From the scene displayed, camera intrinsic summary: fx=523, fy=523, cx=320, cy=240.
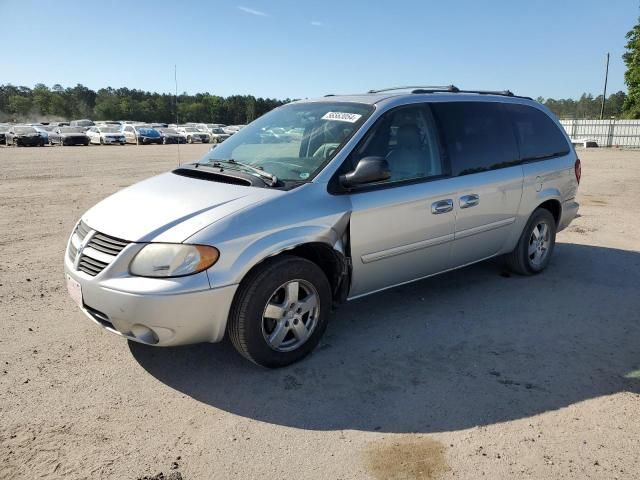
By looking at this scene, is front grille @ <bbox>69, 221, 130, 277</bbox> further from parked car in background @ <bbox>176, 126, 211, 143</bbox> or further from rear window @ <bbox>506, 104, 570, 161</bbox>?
parked car in background @ <bbox>176, 126, 211, 143</bbox>

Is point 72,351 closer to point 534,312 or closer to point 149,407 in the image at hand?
point 149,407

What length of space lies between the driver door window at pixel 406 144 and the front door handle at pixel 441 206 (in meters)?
0.23

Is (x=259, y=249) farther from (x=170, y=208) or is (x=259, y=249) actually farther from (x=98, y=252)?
(x=98, y=252)

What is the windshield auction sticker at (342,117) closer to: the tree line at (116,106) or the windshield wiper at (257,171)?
the windshield wiper at (257,171)

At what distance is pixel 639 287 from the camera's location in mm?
5352

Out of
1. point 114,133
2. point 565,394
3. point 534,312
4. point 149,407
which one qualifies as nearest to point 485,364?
point 565,394

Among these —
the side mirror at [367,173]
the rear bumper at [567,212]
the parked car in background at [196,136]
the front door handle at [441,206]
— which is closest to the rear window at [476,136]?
the front door handle at [441,206]

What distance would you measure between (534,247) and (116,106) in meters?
110

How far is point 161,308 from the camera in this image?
9.98 ft

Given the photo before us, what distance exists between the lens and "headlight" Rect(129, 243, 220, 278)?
3088 millimetres

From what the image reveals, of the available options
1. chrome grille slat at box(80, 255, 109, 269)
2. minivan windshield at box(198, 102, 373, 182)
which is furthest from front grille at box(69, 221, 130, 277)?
minivan windshield at box(198, 102, 373, 182)

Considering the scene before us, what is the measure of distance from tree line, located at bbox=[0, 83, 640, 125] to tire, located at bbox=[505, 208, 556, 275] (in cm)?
9465

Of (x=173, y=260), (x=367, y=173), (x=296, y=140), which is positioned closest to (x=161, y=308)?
(x=173, y=260)

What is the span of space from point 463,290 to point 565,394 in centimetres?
194
